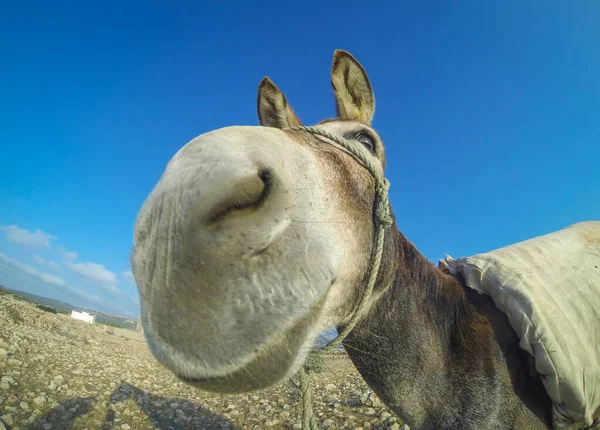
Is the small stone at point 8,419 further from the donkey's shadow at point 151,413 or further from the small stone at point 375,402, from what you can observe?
the small stone at point 375,402

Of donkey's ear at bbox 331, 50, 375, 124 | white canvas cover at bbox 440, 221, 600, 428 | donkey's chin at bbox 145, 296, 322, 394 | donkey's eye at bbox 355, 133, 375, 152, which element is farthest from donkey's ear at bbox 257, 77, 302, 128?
white canvas cover at bbox 440, 221, 600, 428

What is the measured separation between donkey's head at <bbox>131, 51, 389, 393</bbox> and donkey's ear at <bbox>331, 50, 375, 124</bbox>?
1.84 m

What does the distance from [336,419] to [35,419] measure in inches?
168

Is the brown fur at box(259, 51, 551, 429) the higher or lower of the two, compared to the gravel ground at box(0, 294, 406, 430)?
higher

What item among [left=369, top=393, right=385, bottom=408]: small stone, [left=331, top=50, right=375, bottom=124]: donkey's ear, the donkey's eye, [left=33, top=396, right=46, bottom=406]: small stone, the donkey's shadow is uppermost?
[left=331, top=50, right=375, bottom=124]: donkey's ear

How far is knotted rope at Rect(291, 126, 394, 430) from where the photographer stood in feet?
6.06

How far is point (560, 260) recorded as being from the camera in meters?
2.74

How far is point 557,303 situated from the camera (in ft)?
8.04

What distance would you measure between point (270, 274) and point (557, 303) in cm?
248

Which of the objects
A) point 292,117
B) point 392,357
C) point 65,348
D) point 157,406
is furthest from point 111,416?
point 292,117

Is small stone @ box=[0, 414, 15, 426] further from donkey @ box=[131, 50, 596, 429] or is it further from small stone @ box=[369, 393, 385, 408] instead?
small stone @ box=[369, 393, 385, 408]

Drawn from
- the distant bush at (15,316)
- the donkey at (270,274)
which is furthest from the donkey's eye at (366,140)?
the distant bush at (15,316)

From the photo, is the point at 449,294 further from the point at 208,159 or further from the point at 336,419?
the point at 336,419

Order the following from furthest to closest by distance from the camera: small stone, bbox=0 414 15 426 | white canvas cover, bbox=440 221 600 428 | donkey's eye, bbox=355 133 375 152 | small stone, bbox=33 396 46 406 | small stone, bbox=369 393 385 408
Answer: small stone, bbox=369 393 385 408 < small stone, bbox=33 396 46 406 < small stone, bbox=0 414 15 426 < donkey's eye, bbox=355 133 375 152 < white canvas cover, bbox=440 221 600 428
